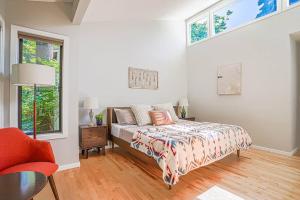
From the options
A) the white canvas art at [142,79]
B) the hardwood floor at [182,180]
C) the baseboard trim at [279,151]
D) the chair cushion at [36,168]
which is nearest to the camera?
the chair cushion at [36,168]

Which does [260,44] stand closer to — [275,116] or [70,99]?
[275,116]

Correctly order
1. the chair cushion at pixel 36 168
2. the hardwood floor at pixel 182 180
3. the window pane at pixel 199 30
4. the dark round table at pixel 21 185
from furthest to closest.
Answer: the window pane at pixel 199 30 < the hardwood floor at pixel 182 180 < the chair cushion at pixel 36 168 < the dark round table at pixel 21 185

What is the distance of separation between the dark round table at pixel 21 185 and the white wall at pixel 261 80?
13.0 ft

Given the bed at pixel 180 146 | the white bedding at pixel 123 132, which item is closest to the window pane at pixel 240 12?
the bed at pixel 180 146

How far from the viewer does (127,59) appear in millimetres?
4277

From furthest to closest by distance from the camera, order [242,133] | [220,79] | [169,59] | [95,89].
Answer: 1. [169,59]
2. [220,79]
3. [95,89]
4. [242,133]

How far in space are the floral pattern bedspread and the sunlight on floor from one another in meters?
0.31

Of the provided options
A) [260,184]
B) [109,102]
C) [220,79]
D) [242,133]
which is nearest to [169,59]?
[220,79]

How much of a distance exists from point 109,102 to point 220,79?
2786mm

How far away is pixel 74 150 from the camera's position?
2.85 metres

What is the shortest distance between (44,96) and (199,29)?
14.1ft

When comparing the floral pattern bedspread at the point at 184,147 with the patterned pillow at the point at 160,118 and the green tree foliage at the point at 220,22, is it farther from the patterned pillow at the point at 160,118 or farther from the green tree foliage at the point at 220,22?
the green tree foliage at the point at 220,22

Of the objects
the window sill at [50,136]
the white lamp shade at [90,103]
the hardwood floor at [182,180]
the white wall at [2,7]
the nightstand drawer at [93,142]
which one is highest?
the white wall at [2,7]

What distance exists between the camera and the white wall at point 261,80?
3.36 meters
